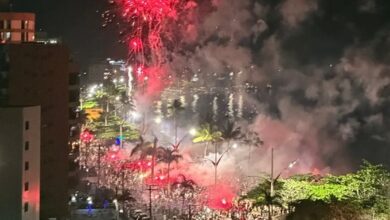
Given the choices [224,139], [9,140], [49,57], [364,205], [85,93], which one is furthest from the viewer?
[85,93]

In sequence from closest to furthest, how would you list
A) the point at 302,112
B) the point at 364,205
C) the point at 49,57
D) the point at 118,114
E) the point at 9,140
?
the point at 9,140 < the point at 364,205 < the point at 49,57 < the point at 302,112 < the point at 118,114

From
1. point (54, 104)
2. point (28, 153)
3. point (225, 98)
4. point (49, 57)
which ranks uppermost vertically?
point (225, 98)

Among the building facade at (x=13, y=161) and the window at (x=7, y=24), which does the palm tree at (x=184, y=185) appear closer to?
the building facade at (x=13, y=161)

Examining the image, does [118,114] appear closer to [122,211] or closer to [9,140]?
[122,211]

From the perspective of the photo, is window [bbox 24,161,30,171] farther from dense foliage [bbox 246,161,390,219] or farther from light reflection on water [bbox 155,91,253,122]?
light reflection on water [bbox 155,91,253,122]

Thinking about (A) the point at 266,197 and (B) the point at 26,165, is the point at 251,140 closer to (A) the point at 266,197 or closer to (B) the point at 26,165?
(A) the point at 266,197

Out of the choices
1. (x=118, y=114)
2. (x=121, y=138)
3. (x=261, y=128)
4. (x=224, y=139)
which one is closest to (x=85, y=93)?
(x=118, y=114)

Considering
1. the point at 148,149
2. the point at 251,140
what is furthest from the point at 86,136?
the point at 251,140
